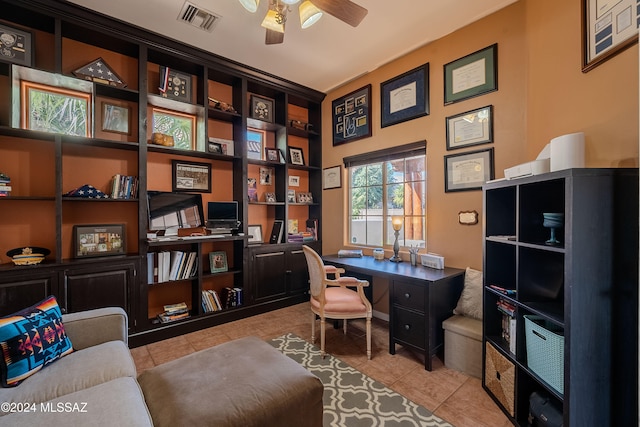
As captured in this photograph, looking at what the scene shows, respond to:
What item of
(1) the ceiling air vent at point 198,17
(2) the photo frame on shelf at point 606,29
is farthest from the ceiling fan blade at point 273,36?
(2) the photo frame on shelf at point 606,29

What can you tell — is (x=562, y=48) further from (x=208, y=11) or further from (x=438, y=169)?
(x=208, y=11)

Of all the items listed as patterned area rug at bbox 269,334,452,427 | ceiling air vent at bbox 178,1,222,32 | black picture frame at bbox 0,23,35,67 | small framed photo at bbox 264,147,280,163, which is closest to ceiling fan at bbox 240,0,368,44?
ceiling air vent at bbox 178,1,222,32

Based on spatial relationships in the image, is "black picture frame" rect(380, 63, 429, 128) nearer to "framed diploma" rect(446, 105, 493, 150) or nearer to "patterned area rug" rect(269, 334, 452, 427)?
"framed diploma" rect(446, 105, 493, 150)

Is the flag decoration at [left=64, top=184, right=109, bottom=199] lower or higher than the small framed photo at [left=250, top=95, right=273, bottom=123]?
lower

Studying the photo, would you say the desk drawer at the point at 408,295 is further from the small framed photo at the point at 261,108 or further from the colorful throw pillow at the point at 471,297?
the small framed photo at the point at 261,108

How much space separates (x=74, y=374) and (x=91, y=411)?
1.41ft

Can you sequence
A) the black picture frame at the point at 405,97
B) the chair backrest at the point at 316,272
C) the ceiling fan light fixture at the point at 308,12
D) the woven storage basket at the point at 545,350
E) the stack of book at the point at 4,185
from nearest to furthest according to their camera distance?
the woven storage basket at the point at 545,350, the ceiling fan light fixture at the point at 308,12, the stack of book at the point at 4,185, the chair backrest at the point at 316,272, the black picture frame at the point at 405,97

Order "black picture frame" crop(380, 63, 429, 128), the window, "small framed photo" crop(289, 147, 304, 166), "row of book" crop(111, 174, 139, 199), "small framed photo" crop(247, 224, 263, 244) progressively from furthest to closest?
1. "small framed photo" crop(289, 147, 304, 166)
2. "small framed photo" crop(247, 224, 263, 244)
3. the window
4. "black picture frame" crop(380, 63, 429, 128)
5. "row of book" crop(111, 174, 139, 199)

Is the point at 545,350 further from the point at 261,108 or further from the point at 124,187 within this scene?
the point at 261,108

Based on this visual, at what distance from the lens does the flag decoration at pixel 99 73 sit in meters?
2.52

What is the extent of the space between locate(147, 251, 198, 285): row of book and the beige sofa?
1.21 meters

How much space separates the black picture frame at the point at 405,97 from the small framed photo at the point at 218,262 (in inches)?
99.2

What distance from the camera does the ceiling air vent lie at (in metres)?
2.38

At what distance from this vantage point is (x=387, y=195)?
3.44 metres
